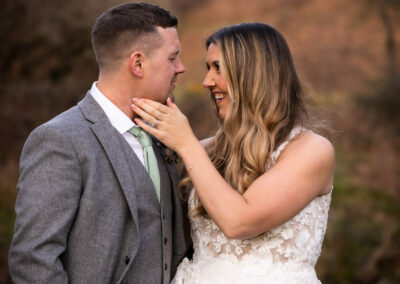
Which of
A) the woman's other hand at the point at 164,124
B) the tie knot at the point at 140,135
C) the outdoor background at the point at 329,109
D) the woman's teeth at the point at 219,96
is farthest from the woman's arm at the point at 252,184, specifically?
the outdoor background at the point at 329,109

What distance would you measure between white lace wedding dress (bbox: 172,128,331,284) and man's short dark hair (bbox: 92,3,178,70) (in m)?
1.08

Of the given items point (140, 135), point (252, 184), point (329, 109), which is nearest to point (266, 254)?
point (252, 184)

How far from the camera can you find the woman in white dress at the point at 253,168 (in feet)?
9.35

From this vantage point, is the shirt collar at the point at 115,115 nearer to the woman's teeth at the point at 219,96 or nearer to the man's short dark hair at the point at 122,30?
the man's short dark hair at the point at 122,30

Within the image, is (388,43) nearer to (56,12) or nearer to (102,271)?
(56,12)

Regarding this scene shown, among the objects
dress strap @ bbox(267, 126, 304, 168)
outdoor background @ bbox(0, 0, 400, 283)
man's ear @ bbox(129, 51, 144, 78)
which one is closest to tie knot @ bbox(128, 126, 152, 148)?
man's ear @ bbox(129, 51, 144, 78)

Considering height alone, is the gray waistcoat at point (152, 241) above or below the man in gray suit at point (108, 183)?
below

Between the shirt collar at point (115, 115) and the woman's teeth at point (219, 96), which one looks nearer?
the shirt collar at point (115, 115)

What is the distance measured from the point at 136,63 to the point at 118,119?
0.36 m

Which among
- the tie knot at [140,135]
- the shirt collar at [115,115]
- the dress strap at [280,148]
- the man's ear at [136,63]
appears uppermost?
the man's ear at [136,63]

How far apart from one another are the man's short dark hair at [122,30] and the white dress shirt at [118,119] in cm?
21

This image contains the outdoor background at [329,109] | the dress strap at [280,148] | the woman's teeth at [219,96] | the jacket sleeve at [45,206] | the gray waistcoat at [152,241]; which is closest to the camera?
the jacket sleeve at [45,206]

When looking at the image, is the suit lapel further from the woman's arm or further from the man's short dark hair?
the man's short dark hair

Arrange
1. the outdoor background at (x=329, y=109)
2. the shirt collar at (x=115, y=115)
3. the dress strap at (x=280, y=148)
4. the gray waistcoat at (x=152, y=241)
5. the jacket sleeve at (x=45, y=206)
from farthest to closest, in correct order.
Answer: the outdoor background at (x=329, y=109)
the dress strap at (x=280, y=148)
the shirt collar at (x=115, y=115)
the gray waistcoat at (x=152, y=241)
the jacket sleeve at (x=45, y=206)
